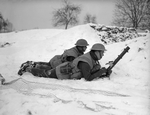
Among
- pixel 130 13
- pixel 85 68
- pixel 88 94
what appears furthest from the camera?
pixel 130 13

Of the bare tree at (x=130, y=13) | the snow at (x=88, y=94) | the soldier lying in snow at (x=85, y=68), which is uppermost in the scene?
the bare tree at (x=130, y=13)

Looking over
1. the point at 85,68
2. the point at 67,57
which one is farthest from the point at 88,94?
the point at 67,57

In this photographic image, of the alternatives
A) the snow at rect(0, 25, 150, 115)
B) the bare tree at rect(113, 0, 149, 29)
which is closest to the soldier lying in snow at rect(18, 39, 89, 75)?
the snow at rect(0, 25, 150, 115)

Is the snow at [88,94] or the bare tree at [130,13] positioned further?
the bare tree at [130,13]

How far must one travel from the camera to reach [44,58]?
7.68 m

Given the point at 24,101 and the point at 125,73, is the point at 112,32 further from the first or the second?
the point at 24,101

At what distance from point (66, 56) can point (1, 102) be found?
2.14m

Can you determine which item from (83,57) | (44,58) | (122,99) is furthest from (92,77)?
(44,58)

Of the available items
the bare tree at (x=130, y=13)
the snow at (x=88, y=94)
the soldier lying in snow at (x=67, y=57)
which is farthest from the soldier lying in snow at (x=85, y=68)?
the bare tree at (x=130, y=13)

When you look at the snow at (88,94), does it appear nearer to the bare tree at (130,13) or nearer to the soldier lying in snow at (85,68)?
the soldier lying in snow at (85,68)

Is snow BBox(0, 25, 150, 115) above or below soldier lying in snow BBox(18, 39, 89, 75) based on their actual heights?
below

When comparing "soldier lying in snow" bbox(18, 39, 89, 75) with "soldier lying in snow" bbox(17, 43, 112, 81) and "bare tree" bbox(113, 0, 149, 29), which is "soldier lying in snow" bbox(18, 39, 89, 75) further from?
"bare tree" bbox(113, 0, 149, 29)

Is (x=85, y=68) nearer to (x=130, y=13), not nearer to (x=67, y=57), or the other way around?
(x=67, y=57)

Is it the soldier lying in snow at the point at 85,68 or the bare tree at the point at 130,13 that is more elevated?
the bare tree at the point at 130,13
